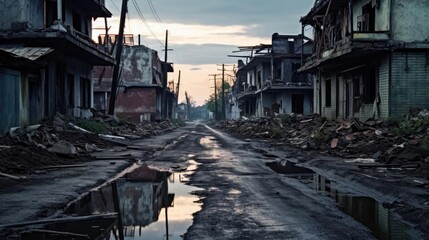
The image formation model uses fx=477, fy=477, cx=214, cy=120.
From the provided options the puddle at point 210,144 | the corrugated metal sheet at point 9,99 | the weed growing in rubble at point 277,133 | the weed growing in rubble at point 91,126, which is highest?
the corrugated metal sheet at point 9,99

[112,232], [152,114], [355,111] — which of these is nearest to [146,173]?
[112,232]

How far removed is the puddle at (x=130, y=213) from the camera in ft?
20.1

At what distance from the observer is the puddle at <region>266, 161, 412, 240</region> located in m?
6.39

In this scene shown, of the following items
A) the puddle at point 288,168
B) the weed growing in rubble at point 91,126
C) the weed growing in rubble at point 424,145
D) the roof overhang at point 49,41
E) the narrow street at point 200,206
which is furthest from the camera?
the weed growing in rubble at point 91,126

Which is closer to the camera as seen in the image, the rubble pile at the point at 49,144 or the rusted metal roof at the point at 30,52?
the rubble pile at the point at 49,144

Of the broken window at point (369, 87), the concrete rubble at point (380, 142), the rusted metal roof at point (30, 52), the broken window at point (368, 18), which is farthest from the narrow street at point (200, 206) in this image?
the broken window at point (368, 18)

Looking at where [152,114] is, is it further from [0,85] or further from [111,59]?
[0,85]

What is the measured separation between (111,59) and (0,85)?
14.1 meters

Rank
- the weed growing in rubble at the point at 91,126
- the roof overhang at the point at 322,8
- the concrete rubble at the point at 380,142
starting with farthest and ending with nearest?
1. the roof overhang at the point at 322,8
2. the weed growing in rubble at the point at 91,126
3. the concrete rubble at the point at 380,142

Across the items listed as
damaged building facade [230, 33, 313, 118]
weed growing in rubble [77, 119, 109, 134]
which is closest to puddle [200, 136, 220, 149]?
weed growing in rubble [77, 119, 109, 134]

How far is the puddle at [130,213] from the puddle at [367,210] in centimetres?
256

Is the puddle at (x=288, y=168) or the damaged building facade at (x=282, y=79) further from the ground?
the damaged building facade at (x=282, y=79)

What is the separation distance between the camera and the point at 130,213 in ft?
24.5

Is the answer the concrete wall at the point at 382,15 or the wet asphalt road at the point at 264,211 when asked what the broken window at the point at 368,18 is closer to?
the concrete wall at the point at 382,15
